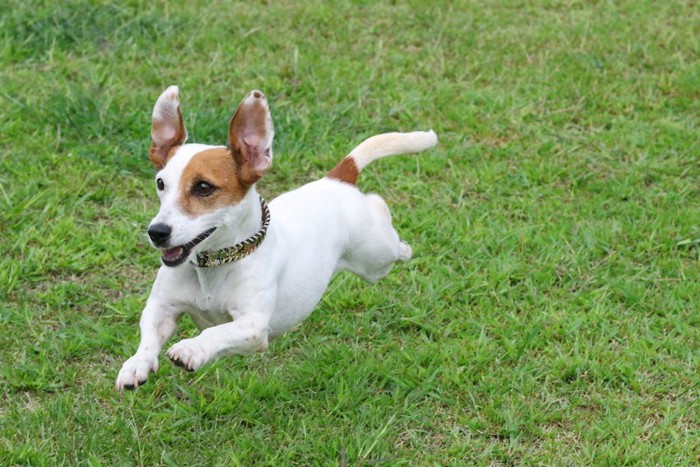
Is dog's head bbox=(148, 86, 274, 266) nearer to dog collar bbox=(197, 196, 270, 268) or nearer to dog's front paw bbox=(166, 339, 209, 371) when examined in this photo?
dog collar bbox=(197, 196, 270, 268)

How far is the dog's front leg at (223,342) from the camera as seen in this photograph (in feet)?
13.1

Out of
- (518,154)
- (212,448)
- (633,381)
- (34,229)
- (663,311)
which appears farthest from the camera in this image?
(518,154)

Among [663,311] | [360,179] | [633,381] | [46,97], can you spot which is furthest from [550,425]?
[46,97]

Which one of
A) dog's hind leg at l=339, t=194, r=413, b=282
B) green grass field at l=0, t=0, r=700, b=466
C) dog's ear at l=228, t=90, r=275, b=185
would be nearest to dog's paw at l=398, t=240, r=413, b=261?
dog's hind leg at l=339, t=194, r=413, b=282

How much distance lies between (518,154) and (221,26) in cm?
280

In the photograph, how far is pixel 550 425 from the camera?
516 centimetres

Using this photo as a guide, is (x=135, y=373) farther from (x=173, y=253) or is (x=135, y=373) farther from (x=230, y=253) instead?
(x=230, y=253)

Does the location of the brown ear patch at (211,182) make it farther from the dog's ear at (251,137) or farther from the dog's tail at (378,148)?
the dog's tail at (378,148)

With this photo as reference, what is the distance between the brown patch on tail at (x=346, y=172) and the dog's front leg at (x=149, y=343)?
1222 millimetres

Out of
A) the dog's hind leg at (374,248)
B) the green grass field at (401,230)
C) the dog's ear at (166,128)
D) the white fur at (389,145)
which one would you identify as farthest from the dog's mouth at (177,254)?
the white fur at (389,145)

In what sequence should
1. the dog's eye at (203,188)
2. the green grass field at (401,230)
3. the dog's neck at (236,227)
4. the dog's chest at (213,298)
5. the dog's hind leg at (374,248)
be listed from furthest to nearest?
the dog's hind leg at (374,248) < the green grass field at (401,230) < the dog's chest at (213,298) < the dog's neck at (236,227) < the dog's eye at (203,188)

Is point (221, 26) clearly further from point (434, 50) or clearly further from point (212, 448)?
point (212, 448)

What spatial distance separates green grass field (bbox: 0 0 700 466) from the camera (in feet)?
16.6

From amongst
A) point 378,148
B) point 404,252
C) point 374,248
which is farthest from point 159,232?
point 404,252
